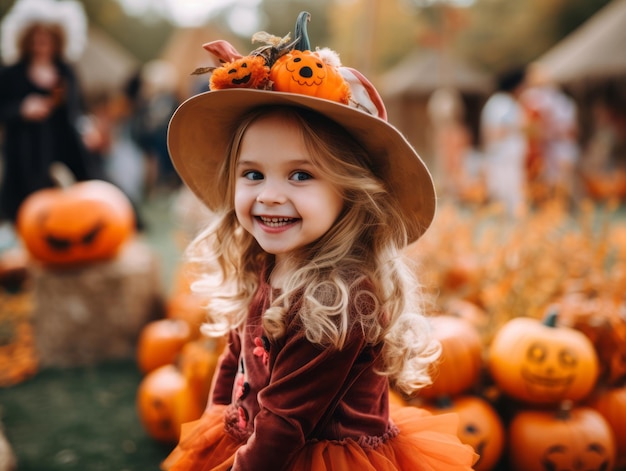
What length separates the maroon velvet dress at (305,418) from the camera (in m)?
1.41

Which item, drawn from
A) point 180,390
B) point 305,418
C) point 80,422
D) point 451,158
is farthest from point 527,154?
point 305,418

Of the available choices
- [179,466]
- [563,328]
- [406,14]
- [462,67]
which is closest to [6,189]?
[179,466]

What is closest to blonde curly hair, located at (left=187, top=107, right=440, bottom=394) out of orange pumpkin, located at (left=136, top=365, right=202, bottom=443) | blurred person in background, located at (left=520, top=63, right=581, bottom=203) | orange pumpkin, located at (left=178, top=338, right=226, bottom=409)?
orange pumpkin, located at (left=178, top=338, right=226, bottom=409)

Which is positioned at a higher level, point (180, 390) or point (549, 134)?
point (549, 134)

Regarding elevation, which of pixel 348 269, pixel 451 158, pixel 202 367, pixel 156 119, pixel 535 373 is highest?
pixel 451 158

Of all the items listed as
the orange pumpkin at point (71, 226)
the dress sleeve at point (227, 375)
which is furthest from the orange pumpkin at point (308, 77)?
the orange pumpkin at point (71, 226)

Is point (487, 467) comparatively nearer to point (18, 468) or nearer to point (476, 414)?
point (476, 414)

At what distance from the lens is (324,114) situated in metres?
1.49

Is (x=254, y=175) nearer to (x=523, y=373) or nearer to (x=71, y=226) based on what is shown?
(x=523, y=373)

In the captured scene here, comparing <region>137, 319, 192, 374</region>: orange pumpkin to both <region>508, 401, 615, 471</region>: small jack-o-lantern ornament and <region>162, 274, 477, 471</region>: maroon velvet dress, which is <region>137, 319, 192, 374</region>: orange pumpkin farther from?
<region>508, 401, 615, 471</region>: small jack-o-lantern ornament

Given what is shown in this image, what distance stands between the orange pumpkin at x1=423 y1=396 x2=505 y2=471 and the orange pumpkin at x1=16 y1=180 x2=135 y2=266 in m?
2.50

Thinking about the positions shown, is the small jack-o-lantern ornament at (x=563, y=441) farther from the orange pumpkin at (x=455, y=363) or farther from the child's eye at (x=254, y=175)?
the child's eye at (x=254, y=175)

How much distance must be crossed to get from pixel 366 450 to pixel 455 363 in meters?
1.19

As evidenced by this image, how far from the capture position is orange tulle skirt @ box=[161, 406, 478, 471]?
4.88ft
